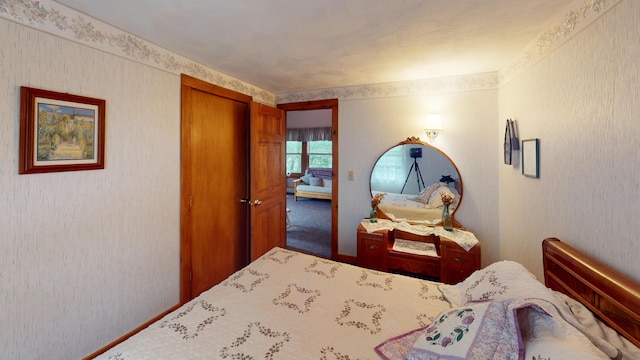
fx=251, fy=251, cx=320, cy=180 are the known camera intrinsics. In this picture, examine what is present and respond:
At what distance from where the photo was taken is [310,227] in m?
5.13

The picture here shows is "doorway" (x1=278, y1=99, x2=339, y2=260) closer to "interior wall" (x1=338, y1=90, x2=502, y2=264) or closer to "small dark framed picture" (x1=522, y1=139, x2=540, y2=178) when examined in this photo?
"interior wall" (x1=338, y1=90, x2=502, y2=264)

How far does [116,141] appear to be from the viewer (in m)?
1.81

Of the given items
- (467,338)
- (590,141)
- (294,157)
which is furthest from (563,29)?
(294,157)

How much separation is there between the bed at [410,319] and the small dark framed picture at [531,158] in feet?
1.88

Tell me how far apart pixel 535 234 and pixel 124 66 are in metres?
3.30

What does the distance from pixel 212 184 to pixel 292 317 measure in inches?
70.0

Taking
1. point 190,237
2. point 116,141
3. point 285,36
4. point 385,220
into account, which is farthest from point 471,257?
point 116,141

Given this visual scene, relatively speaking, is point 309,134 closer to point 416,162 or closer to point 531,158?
point 416,162

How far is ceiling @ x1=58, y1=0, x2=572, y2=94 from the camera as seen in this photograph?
1508 mm

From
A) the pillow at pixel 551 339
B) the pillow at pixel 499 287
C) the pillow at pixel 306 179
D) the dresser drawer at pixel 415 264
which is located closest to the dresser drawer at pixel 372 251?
the dresser drawer at pixel 415 264

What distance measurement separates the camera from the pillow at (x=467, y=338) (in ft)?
3.02

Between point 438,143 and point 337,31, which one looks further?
point 438,143

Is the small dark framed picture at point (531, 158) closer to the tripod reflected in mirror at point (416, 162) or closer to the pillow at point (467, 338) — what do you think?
the tripod reflected in mirror at point (416, 162)

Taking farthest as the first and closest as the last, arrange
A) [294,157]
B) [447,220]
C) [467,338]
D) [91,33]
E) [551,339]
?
[294,157] < [447,220] < [91,33] < [467,338] < [551,339]
